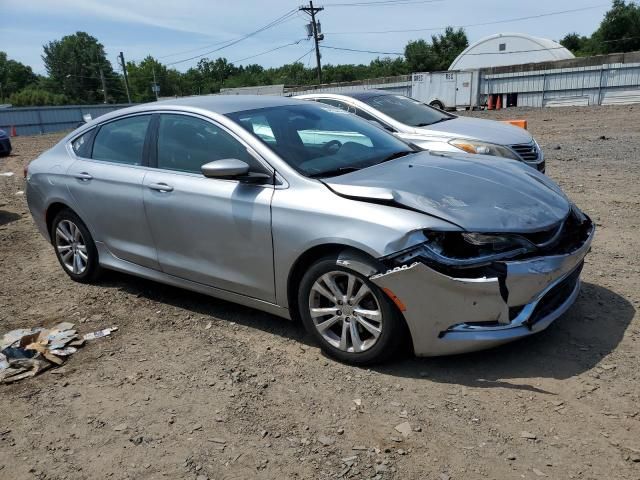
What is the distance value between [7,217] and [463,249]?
746 cm

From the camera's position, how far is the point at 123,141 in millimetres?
4754

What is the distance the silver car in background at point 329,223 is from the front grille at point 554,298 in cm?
1

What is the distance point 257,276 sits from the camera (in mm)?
3811

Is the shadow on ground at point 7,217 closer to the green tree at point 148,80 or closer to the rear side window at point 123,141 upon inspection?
the rear side window at point 123,141

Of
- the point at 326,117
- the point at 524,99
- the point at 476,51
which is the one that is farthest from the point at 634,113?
the point at 476,51

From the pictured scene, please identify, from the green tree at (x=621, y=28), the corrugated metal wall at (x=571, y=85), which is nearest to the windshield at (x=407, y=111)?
the corrugated metal wall at (x=571, y=85)

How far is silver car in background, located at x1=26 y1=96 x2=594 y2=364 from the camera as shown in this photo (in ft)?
10.4

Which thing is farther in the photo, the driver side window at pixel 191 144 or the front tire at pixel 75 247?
the front tire at pixel 75 247

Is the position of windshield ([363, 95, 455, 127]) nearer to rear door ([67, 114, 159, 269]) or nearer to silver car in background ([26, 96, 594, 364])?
silver car in background ([26, 96, 594, 364])

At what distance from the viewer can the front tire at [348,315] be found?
330cm

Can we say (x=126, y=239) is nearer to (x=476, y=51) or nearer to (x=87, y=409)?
(x=87, y=409)

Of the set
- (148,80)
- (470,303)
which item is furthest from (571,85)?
(148,80)

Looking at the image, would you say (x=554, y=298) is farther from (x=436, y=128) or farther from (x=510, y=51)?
(x=510, y=51)

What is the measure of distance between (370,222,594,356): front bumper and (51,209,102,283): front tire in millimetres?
3019
